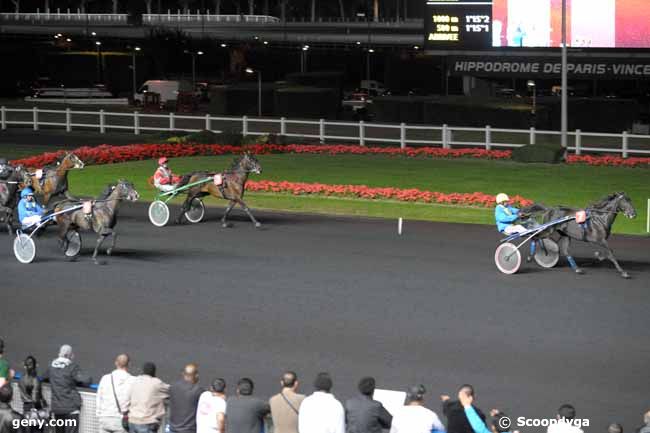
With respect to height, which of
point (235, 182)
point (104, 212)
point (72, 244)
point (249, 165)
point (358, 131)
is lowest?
point (72, 244)

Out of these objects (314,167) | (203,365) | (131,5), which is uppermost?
(131,5)

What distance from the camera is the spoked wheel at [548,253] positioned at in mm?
20406

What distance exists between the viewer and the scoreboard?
46.5 metres

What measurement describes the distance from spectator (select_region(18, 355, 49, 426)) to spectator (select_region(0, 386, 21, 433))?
21 centimetres

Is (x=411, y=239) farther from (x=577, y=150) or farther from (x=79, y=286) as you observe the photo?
(x=577, y=150)

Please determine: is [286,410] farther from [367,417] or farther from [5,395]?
[5,395]

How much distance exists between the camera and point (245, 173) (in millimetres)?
24812

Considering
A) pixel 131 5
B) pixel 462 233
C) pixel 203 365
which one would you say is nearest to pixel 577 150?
pixel 462 233

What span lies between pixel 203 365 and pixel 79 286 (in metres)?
5.20

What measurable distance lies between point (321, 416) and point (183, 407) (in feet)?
4.97

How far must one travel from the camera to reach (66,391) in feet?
39.1

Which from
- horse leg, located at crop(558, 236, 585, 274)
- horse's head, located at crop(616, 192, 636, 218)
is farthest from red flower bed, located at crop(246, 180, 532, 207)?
horse's head, located at crop(616, 192, 636, 218)

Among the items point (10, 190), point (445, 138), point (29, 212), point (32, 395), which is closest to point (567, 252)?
point (29, 212)

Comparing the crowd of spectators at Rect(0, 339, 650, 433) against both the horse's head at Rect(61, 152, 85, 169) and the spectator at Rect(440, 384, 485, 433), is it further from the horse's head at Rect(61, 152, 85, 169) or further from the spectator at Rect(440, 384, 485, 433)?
the horse's head at Rect(61, 152, 85, 169)
